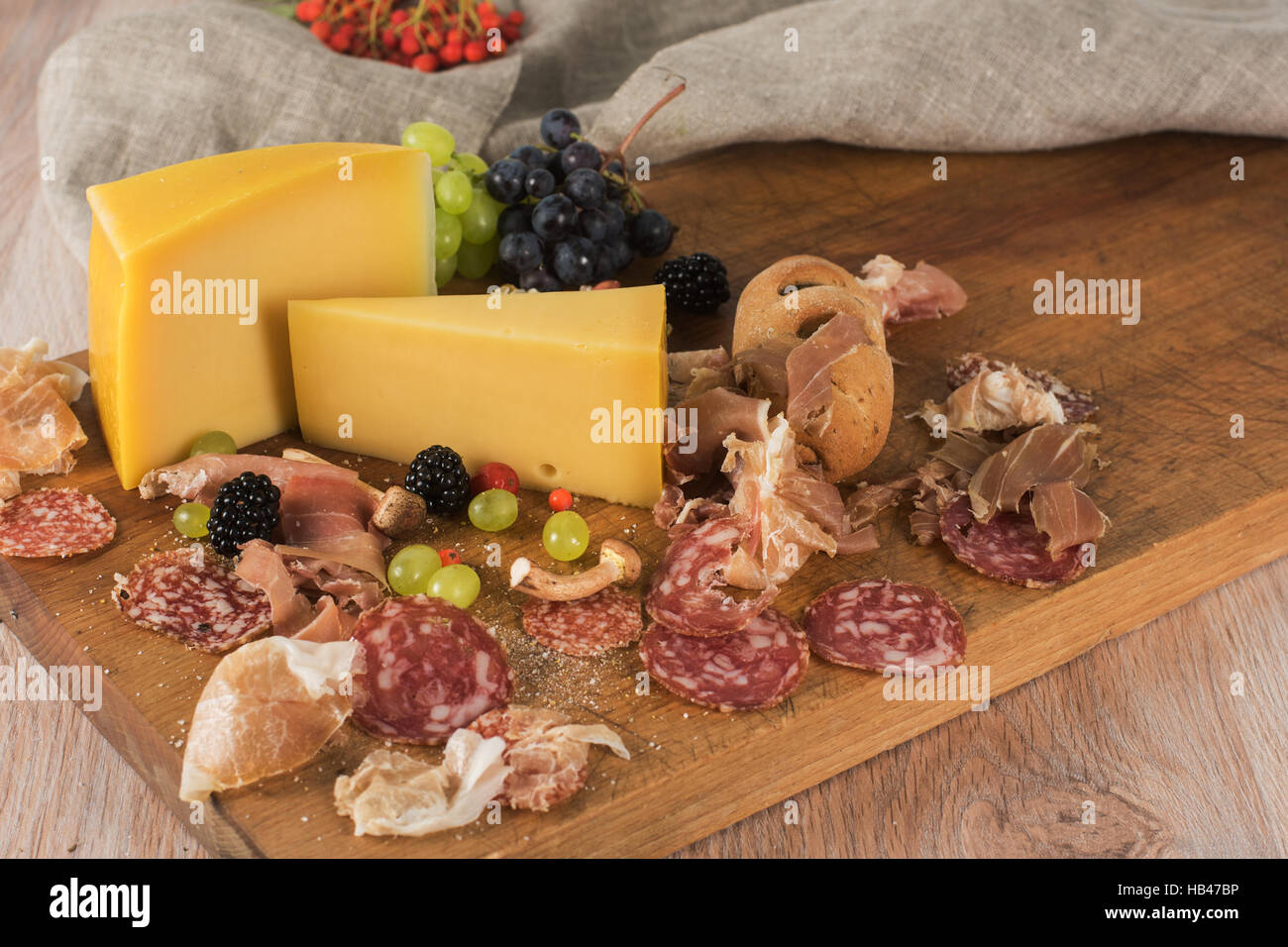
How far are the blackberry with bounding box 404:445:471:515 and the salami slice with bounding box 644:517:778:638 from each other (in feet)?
1.19

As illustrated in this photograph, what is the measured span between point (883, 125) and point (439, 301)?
1.47 meters

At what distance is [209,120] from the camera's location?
3010 mm

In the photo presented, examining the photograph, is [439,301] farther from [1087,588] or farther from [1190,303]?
[1190,303]

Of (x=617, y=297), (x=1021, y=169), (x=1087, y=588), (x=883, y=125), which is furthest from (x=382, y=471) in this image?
(x=1021, y=169)

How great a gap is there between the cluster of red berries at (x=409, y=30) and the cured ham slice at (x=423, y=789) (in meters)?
2.19

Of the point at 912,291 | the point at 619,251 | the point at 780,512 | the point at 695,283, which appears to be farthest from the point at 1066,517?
the point at 619,251

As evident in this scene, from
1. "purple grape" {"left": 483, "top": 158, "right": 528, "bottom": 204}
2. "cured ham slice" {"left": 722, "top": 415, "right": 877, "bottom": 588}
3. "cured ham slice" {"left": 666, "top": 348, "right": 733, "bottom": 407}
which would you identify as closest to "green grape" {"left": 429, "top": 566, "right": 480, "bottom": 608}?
"cured ham slice" {"left": 722, "top": 415, "right": 877, "bottom": 588}

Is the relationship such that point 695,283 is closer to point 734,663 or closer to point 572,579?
point 572,579

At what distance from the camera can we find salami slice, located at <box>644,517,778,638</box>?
1888 millimetres

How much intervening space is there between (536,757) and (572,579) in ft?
1.20

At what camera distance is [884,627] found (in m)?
1.91

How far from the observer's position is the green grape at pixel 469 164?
2.68 metres

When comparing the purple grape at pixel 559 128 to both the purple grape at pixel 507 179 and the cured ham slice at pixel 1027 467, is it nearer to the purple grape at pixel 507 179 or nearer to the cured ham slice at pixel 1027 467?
the purple grape at pixel 507 179

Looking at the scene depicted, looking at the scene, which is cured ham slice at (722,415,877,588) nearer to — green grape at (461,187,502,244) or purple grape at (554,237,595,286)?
purple grape at (554,237,595,286)
